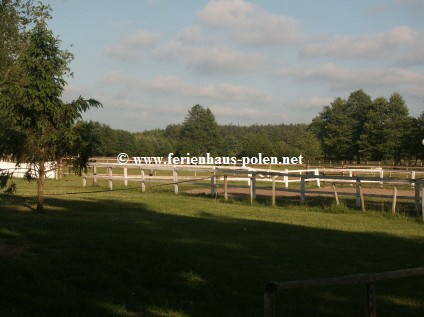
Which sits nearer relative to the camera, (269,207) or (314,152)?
(269,207)

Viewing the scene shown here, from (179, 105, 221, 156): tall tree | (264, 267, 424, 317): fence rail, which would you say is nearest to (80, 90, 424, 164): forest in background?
(179, 105, 221, 156): tall tree

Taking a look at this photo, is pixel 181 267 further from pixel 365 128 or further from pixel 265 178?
pixel 365 128

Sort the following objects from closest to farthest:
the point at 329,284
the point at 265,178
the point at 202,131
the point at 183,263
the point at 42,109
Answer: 1. the point at 329,284
2. the point at 183,263
3. the point at 42,109
4. the point at 265,178
5. the point at 202,131

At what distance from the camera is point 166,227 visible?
454 inches

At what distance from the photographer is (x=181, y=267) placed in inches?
306

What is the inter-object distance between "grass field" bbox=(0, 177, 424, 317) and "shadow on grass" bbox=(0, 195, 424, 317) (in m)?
0.02

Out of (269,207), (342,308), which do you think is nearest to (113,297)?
(342,308)

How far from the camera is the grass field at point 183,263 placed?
6297mm

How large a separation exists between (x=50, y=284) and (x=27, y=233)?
2709 mm

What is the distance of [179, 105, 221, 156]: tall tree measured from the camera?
116m

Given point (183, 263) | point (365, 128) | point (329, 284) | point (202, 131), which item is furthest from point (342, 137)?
point (329, 284)

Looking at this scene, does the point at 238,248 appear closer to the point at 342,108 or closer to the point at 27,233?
the point at 27,233

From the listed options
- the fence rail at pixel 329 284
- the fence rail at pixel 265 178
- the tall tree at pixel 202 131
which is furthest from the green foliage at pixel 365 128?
the fence rail at pixel 329 284

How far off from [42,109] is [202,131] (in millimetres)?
104520
